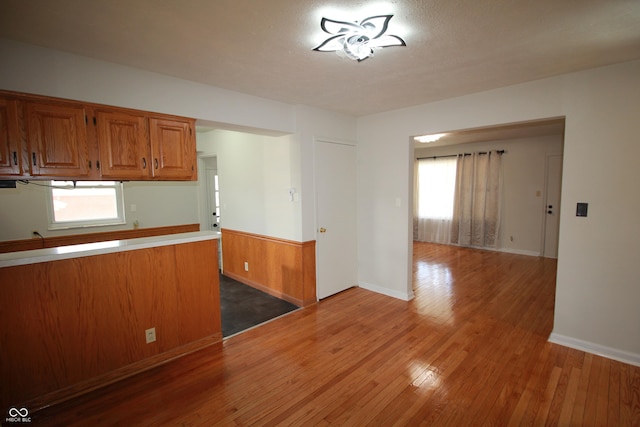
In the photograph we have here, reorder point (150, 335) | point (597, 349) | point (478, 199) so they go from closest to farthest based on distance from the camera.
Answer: point (150, 335), point (597, 349), point (478, 199)

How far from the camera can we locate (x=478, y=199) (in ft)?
21.9

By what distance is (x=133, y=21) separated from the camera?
1.71 metres

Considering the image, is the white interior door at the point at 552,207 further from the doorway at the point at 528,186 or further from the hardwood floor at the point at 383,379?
the hardwood floor at the point at 383,379

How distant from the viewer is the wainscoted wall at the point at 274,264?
3.68 m

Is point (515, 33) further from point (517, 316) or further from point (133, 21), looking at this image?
point (517, 316)

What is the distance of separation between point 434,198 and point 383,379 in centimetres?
593

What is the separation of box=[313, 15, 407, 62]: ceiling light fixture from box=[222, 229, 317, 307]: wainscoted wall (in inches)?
90.0

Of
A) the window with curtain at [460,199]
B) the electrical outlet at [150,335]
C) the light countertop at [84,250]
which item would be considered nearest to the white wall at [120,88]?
the light countertop at [84,250]

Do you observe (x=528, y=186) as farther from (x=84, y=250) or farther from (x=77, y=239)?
(x=77, y=239)

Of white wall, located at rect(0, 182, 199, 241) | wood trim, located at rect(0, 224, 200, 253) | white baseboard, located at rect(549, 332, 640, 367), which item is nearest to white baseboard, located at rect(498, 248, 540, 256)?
white baseboard, located at rect(549, 332, 640, 367)

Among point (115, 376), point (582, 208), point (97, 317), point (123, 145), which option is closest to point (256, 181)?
point (123, 145)

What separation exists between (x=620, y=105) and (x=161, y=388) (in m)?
4.25

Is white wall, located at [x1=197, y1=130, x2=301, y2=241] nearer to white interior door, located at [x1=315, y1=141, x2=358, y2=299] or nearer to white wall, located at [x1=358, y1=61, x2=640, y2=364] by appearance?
white interior door, located at [x1=315, y1=141, x2=358, y2=299]

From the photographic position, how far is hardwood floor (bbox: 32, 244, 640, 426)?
192 centimetres
